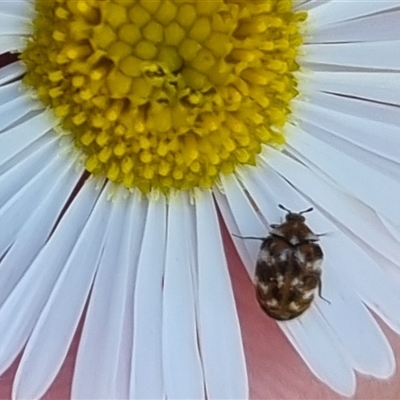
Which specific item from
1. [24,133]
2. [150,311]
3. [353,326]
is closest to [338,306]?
[353,326]

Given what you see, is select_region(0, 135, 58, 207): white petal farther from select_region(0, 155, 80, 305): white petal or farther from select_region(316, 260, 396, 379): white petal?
select_region(316, 260, 396, 379): white petal

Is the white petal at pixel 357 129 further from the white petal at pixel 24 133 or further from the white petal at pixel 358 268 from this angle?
the white petal at pixel 24 133

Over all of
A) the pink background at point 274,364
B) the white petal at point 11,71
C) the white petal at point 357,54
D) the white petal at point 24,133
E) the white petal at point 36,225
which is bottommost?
the pink background at point 274,364

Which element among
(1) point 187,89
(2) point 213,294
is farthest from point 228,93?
(2) point 213,294

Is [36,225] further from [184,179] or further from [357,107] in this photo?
[357,107]

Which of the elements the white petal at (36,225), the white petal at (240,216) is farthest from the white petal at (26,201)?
the white petal at (240,216)

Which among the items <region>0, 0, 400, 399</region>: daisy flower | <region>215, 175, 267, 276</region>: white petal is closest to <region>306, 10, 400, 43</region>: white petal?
<region>0, 0, 400, 399</region>: daisy flower
